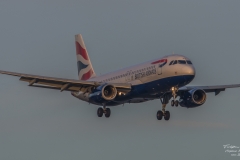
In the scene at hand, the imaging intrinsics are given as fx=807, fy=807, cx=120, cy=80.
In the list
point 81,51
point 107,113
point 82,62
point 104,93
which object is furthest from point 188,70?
point 81,51

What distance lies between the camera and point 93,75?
89.3m

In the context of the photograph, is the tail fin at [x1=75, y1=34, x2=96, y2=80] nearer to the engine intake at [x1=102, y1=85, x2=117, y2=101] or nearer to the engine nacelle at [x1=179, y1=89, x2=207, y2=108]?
the engine intake at [x1=102, y1=85, x2=117, y2=101]

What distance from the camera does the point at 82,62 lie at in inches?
3656

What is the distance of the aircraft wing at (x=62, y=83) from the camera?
7444 centimetres

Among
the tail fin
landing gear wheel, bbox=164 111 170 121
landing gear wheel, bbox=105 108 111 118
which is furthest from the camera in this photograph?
the tail fin

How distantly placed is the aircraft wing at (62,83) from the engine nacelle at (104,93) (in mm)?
601

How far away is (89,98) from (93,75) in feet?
39.7

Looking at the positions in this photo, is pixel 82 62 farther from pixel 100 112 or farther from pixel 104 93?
pixel 104 93

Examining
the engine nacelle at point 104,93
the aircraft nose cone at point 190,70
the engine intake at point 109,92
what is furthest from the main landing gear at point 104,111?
the aircraft nose cone at point 190,70

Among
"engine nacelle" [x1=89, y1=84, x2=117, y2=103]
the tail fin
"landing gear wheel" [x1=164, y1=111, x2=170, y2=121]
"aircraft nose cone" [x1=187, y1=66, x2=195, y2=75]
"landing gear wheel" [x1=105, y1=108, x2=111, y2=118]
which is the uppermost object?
the tail fin

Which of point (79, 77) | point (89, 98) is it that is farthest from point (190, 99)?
point (79, 77)

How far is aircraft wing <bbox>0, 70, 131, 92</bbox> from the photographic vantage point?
7444cm

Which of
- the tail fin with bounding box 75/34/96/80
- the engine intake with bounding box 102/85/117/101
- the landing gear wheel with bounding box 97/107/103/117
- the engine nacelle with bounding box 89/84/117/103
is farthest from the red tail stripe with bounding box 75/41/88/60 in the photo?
the engine intake with bounding box 102/85/117/101

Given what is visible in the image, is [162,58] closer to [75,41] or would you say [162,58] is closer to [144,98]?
[144,98]
